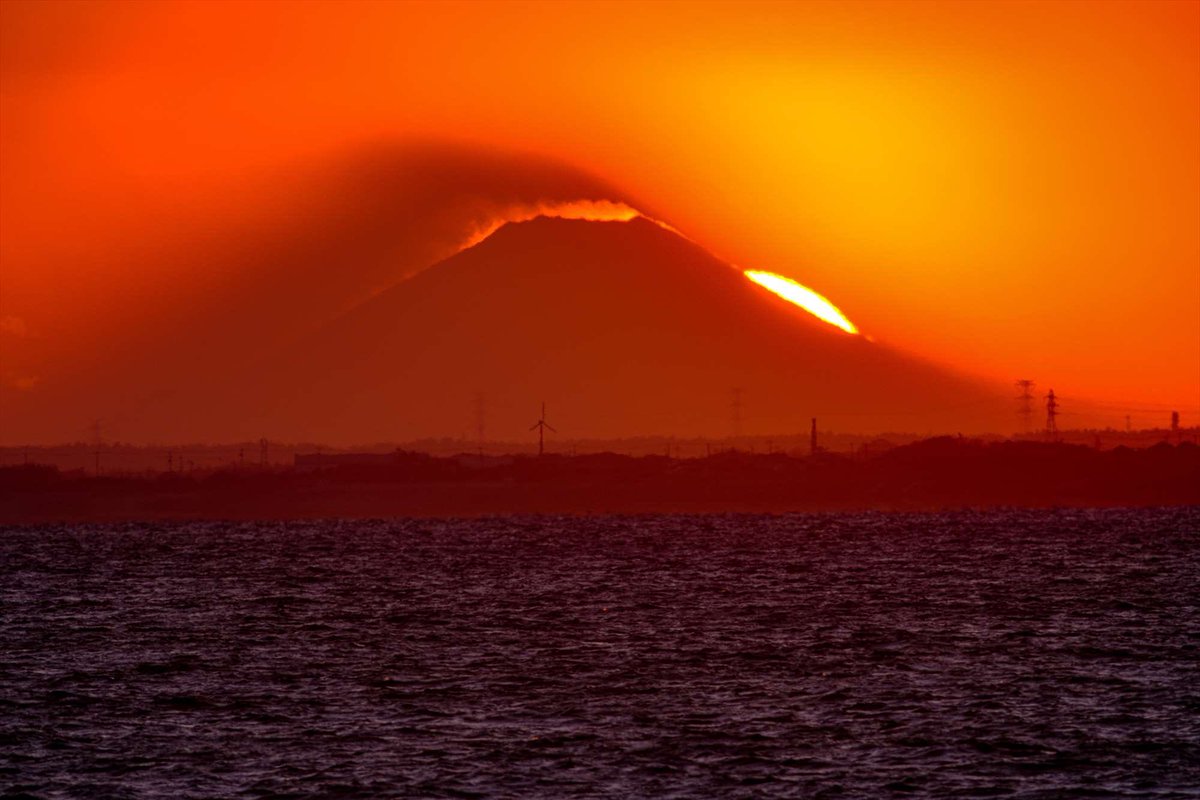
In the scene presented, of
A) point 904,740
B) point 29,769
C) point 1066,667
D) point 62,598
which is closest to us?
point 29,769

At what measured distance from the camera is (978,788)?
4669cm

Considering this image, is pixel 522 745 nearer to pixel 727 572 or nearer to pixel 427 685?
pixel 427 685

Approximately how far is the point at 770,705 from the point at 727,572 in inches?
3130

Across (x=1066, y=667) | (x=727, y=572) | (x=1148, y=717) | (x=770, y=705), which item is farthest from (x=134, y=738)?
(x=727, y=572)

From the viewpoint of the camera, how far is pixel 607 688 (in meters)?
66.2

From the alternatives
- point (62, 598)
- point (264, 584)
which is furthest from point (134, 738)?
point (264, 584)

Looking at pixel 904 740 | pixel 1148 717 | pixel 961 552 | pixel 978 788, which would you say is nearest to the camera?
pixel 978 788

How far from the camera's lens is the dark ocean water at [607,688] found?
160 ft

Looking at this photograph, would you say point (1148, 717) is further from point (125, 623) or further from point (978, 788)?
point (125, 623)

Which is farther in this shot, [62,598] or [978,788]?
[62,598]

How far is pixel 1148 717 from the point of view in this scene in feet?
190

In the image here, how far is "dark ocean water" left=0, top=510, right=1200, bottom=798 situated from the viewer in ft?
160

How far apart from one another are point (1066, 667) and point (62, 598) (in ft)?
239

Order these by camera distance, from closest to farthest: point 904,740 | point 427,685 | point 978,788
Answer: point 978,788 < point 904,740 < point 427,685
